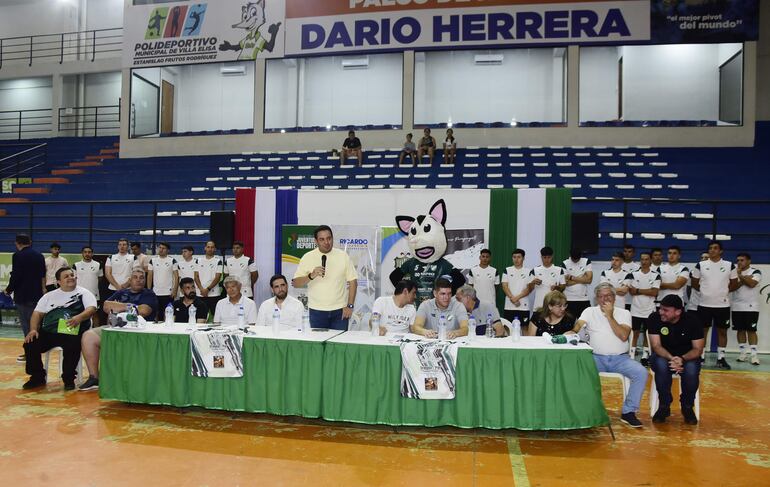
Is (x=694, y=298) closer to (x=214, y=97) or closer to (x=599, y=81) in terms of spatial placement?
(x=599, y=81)

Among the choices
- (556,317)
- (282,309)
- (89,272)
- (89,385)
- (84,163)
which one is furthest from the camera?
(84,163)

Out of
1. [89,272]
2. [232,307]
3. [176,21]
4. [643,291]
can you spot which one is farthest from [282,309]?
[176,21]

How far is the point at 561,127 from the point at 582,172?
2.31 metres

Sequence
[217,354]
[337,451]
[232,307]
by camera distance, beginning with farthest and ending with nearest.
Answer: [232,307], [217,354], [337,451]

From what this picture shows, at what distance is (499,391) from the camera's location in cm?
489

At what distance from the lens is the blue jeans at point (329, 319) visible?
622cm

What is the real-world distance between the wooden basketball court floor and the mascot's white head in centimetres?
303

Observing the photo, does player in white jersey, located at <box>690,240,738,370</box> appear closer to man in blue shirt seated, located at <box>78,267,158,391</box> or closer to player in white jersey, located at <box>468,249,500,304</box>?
player in white jersey, located at <box>468,249,500,304</box>

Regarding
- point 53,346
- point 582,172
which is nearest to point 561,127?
point 582,172

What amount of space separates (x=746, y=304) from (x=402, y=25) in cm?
1154

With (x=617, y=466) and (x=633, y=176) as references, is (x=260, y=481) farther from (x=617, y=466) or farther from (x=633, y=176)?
(x=633, y=176)

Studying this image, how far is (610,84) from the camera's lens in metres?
17.4

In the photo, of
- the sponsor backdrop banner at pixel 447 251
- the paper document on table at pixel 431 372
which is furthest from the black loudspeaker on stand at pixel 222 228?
the paper document on table at pixel 431 372

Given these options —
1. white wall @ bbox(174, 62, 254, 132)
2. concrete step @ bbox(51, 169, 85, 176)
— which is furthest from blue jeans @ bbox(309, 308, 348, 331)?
white wall @ bbox(174, 62, 254, 132)
